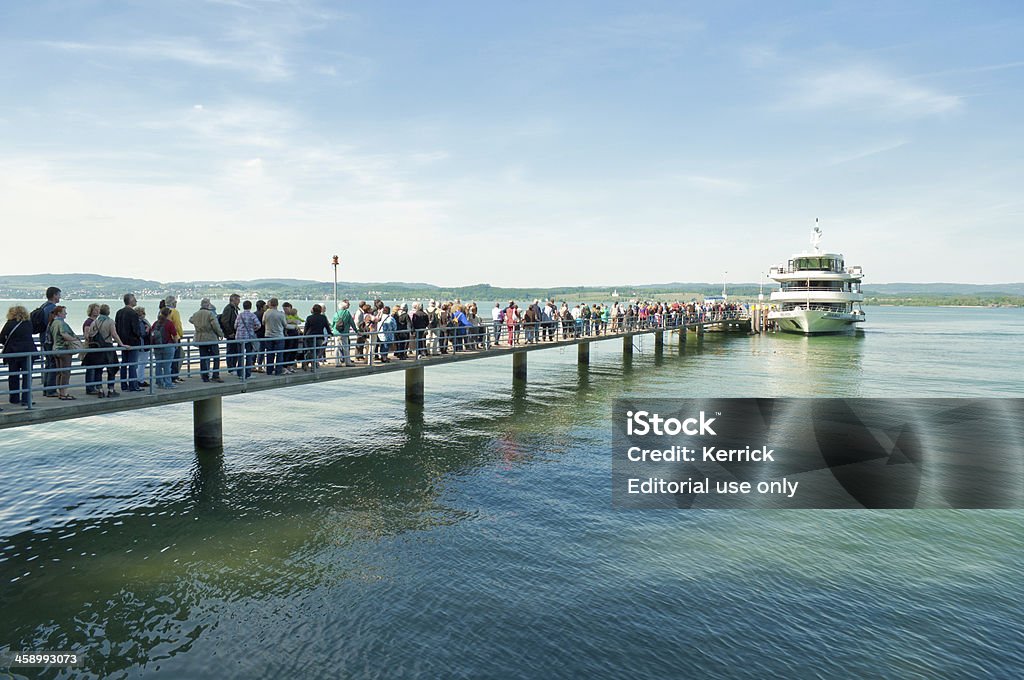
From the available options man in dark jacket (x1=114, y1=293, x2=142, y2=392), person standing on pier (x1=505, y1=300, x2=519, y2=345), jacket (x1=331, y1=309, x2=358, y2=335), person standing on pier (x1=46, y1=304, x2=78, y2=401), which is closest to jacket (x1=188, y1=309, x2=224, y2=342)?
man in dark jacket (x1=114, y1=293, x2=142, y2=392)

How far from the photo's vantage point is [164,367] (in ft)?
45.1

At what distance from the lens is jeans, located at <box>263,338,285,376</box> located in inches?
626

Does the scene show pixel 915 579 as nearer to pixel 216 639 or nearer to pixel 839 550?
pixel 839 550

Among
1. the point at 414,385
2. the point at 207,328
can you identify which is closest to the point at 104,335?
the point at 207,328

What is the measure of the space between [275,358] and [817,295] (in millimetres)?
58139

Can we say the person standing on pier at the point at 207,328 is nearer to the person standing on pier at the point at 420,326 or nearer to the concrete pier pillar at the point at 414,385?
the person standing on pier at the point at 420,326

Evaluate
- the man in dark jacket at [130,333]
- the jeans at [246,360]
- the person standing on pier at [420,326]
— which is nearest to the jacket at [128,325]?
the man in dark jacket at [130,333]

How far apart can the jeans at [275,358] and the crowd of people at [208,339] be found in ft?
0.10

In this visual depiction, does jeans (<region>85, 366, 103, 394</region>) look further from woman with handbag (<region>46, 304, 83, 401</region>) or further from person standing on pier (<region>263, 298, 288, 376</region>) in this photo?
person standing on pier (<region>263, 298, 288, 376</region>)

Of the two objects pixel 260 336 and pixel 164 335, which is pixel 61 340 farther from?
pixel 260 336

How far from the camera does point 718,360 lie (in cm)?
4203

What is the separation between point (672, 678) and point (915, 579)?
4.95 meters

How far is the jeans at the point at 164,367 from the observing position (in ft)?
43.4

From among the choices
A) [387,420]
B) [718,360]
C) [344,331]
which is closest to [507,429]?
[387,420]
